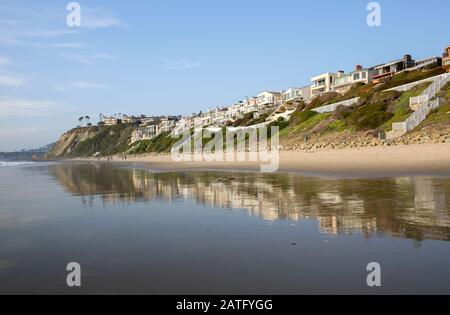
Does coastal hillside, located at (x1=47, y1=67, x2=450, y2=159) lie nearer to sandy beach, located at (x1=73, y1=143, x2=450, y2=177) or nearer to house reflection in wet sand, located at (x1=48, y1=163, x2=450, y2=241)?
sandy beach, located at (x1=73, y1=143, x2=450, y2=177)

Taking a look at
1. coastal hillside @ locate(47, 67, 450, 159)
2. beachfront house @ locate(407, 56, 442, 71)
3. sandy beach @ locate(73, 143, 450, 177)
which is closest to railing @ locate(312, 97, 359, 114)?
coastal hillside @ locate(47, 67, 450, 159)

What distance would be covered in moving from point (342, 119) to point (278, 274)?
45.1 m

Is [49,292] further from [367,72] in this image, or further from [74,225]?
[367,72]

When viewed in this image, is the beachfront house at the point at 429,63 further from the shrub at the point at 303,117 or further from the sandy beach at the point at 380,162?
the sandy beach at the point at 380,162

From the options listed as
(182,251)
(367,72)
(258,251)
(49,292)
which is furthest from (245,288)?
(367,72)

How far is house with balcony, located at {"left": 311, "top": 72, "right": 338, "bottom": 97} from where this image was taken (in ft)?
293

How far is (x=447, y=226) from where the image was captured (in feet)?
26.1

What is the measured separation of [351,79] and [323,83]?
35.5 ft

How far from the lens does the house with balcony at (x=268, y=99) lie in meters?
115

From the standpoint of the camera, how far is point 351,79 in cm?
8194

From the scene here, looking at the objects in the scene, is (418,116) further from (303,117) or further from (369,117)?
(303,117)

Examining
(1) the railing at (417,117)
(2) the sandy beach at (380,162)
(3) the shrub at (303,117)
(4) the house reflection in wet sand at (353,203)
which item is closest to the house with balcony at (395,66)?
(3) the shrub at (303,117)

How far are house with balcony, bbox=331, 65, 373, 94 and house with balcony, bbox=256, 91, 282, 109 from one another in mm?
29416

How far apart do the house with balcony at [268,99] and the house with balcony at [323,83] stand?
18.4 meters
